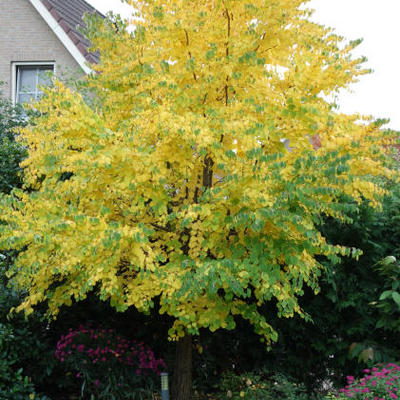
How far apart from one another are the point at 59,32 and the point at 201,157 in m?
7.48

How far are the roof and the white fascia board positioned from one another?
0.20 ft

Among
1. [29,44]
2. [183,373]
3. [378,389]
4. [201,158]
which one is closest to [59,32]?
[29,44]

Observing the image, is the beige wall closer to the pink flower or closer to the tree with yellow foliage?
the tree with yellow foliage

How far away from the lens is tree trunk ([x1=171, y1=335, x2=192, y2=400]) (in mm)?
5938

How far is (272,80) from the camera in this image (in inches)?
187

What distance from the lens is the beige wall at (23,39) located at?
36.2ft

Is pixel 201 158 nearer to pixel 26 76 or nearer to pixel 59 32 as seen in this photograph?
pixel 59 32

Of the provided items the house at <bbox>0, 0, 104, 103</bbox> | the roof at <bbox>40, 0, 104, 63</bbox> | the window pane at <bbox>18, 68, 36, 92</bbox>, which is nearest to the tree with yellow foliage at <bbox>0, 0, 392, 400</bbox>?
the roof at <bbox>40, 0, 104, 63</bbox>

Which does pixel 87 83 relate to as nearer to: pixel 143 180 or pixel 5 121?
pixel 143 180

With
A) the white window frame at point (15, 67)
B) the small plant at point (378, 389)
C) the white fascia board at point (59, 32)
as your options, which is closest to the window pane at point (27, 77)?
the white window frame at point (15, 67)

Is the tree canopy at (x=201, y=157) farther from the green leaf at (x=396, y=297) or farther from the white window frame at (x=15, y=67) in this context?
the white window frame at (x=15, y=67)

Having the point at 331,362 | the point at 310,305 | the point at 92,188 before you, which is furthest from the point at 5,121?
the point at 331,362

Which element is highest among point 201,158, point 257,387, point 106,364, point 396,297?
point 201,158

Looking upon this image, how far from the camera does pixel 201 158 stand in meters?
4.81
